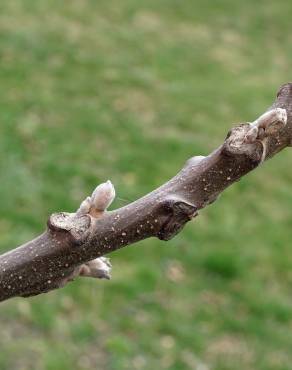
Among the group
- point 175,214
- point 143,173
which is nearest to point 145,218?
point 175,214

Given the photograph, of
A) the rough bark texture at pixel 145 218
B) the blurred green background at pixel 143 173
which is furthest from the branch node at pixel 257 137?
the blurred green background at pixel 143 173

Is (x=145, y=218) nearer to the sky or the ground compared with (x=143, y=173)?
nearer to the ground

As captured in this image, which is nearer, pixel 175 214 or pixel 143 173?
pixel 175 214

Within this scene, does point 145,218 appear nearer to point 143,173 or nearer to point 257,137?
point 257,137

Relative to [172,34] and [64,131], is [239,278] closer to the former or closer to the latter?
[64,131]

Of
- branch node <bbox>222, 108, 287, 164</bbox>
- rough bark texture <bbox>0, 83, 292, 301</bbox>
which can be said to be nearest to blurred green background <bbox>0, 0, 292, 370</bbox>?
rough bark texture <bbox>0, 83, 292, 301</bbox>

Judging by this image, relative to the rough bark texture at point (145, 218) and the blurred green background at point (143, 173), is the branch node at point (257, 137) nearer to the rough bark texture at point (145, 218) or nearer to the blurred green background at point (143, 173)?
the rough bark texture at point (145, 218)
